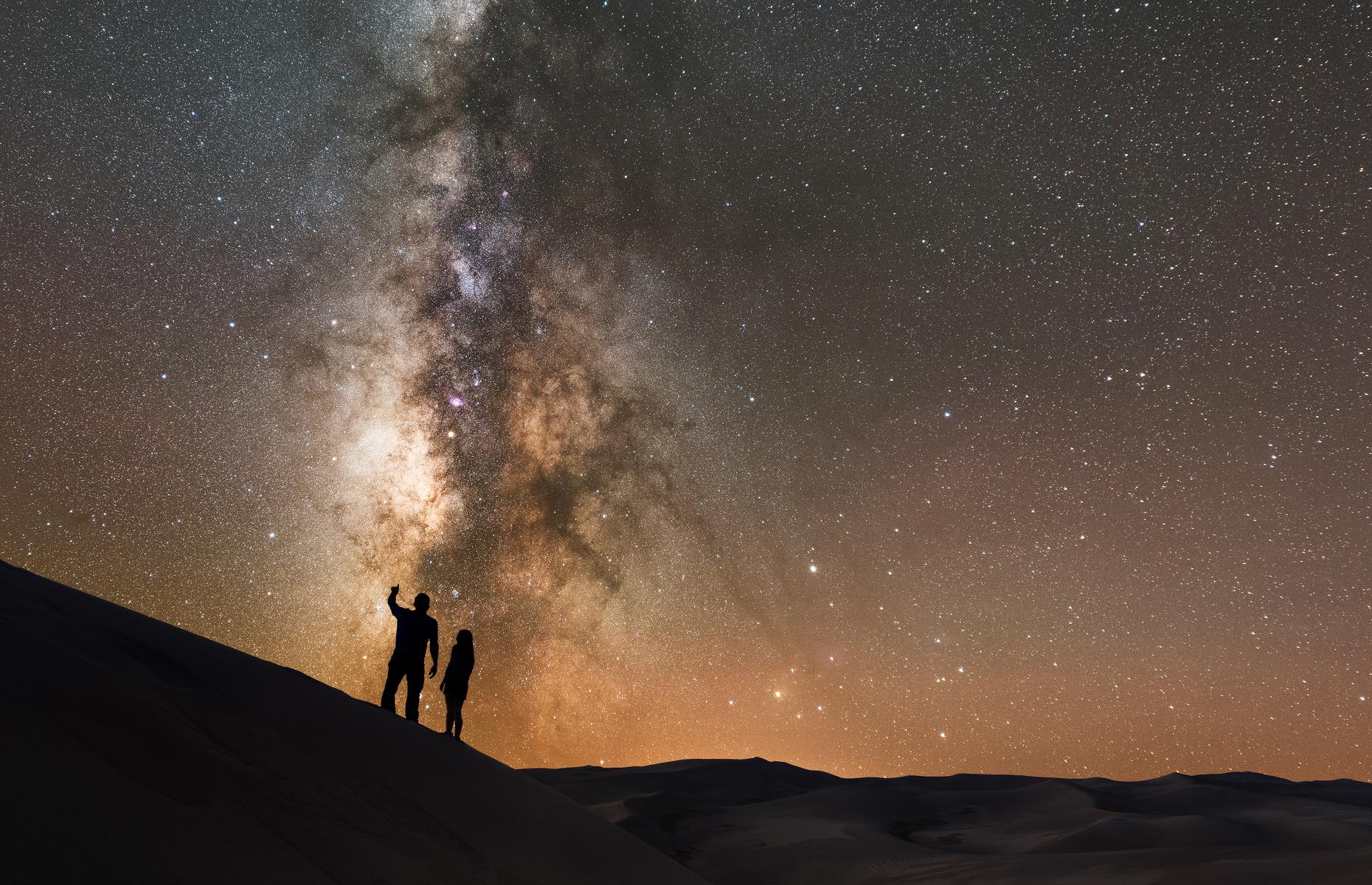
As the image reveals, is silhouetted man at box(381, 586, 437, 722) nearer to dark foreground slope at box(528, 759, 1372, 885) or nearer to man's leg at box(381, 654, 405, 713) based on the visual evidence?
man's leg at box(381, 654, 405, 713)

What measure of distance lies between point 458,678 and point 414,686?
0.56 metres

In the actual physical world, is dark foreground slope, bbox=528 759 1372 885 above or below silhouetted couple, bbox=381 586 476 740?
below

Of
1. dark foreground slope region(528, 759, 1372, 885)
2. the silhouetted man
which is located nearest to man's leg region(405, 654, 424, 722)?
the silhouetted man

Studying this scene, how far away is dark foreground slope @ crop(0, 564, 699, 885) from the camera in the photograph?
2.67 m

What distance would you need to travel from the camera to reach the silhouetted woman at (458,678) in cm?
784

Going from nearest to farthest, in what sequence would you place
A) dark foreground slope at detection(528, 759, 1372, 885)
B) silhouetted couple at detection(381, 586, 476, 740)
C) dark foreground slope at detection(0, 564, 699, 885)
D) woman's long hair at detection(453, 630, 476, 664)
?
dark foreground slope at detection(0, 564, 699, 885)
silhouetted couple at detection(381, 586, 476, 740)
woman's long hair at detection(453, 630, 476, 664)
dark foreground slope at detection(528, 759, 1372, 885)

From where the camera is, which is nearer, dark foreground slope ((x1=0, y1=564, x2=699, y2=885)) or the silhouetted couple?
dark foreground slope ((x1=0, y1=564, x2=699, y2=885))

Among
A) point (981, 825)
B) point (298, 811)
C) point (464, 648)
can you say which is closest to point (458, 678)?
point (464, 648)

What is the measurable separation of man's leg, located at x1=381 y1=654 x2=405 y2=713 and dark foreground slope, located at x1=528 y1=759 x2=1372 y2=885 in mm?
5900

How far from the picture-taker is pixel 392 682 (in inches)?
288

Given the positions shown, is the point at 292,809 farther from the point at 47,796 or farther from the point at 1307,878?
the point at 1307,878

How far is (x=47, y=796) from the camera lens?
2615mm

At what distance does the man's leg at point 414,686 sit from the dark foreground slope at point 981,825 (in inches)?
222

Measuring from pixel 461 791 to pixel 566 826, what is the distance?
887 mm
